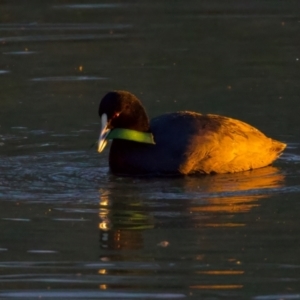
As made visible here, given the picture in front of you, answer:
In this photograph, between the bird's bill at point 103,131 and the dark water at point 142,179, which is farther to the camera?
the bird's bill at point 103,131

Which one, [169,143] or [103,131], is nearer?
[103,131]

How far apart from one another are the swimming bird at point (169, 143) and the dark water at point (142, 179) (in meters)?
0.18

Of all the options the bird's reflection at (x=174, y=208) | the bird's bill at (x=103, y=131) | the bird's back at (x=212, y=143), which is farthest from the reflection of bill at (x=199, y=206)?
the bird's bill at (x=103, y=131)

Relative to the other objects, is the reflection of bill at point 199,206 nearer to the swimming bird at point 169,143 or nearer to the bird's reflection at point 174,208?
the bird's reflection at point 174,208

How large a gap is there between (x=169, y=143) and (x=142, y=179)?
447 millimetres

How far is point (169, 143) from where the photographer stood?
34.7ft

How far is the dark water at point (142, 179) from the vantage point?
7.37 m

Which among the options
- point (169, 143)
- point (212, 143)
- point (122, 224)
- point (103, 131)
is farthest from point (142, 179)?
point (122, 224)

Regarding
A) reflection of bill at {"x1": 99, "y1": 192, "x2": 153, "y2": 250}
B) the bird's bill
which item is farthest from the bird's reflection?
the bird's bill

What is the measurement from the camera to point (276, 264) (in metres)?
7.47

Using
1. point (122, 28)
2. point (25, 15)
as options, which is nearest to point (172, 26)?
point (122, 28)

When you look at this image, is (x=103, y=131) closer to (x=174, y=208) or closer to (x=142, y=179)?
(x=142, y=179)

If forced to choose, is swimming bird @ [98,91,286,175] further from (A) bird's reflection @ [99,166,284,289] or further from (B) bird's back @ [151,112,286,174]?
(A) bird's reflection @ [99,166,284,289]

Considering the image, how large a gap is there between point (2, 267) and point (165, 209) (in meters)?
1.87
